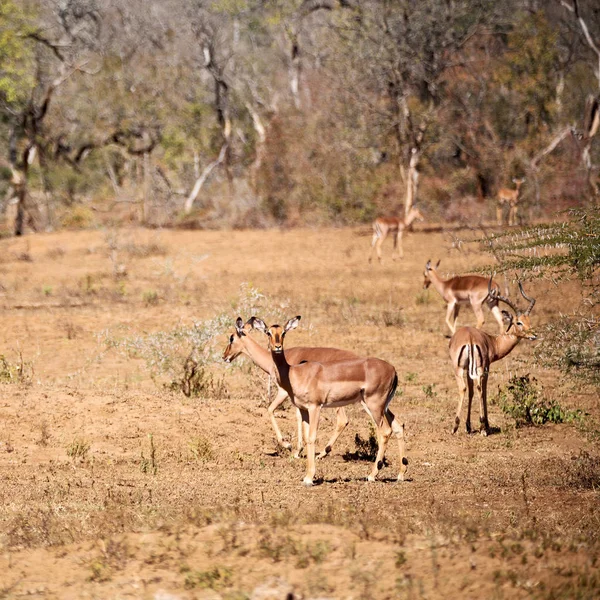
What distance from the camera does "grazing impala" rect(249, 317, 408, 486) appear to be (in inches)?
368

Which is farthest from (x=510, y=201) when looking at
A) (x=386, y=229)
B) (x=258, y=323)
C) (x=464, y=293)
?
Answer: (x=258, y=323)

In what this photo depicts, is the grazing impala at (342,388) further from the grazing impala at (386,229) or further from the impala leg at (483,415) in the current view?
the grazing impala at (386,229)

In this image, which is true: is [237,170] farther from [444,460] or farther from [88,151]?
[444,460]

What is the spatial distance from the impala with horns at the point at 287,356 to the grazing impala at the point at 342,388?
27.3 inches

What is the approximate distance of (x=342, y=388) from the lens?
367 inches

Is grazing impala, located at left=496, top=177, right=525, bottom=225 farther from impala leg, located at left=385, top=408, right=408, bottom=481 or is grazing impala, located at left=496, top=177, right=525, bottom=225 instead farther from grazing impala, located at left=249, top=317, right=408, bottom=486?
grazing impala, located at left=249, top=317, right=408, bottom=486

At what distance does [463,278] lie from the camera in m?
18.2

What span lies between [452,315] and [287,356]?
842 cm

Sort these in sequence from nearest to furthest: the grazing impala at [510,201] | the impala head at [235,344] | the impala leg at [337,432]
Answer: the impala leg at [337,432] → the impala head at [235,344] → the grazing impala at [510,201]

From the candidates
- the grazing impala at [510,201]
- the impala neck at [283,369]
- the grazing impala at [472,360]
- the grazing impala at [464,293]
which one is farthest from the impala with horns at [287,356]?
the grazing impala at [510,201]

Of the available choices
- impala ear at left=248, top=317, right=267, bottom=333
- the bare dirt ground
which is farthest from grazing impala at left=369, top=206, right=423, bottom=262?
impala ear at left=248, top=317, right=267, bottom=333

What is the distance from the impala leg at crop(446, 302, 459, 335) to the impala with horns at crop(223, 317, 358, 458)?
25.2 ft

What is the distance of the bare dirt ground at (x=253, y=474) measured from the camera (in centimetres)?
619

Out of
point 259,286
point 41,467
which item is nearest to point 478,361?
point 41,467
